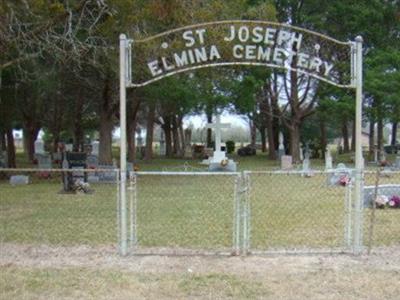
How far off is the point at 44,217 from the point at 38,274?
565 cm

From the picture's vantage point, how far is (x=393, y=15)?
3994 centimetres

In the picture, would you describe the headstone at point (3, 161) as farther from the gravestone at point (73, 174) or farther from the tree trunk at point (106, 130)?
the gravestone at point (73, 174)

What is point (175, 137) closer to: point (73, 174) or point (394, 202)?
point (73, 174)

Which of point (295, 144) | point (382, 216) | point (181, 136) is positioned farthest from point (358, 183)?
point (181, 136)

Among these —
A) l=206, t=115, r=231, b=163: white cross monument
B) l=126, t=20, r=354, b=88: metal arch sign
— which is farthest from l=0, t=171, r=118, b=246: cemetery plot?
l=206, t=115, r=231, b=163: white cross monument

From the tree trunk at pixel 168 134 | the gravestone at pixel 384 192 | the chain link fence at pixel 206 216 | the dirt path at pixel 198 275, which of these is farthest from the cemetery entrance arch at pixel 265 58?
the tree trunk at pixel 168 134

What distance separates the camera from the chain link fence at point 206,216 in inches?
357

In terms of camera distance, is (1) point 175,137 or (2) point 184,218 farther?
(1) point 175,137

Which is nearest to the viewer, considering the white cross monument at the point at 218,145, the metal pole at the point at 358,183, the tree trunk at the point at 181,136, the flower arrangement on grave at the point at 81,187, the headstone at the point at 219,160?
the metal pole at the point at 358,183

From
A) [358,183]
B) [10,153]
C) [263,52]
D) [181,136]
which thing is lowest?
[358,183]

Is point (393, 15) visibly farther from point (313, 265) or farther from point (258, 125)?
point (313, 265)

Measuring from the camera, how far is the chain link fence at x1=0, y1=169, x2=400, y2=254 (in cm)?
907

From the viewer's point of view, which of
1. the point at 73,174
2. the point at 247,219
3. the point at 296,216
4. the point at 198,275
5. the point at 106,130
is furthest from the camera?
the point at 106,130

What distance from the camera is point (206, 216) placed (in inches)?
504
